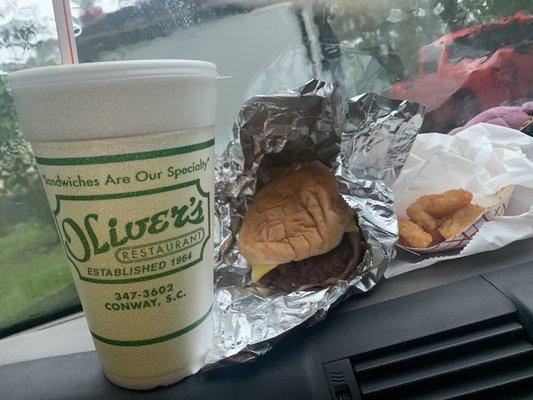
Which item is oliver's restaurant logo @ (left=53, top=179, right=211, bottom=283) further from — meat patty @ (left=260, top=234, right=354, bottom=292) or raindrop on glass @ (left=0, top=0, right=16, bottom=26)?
raindrop on glass @ (left=0, top=0, right=16, bottom=26)

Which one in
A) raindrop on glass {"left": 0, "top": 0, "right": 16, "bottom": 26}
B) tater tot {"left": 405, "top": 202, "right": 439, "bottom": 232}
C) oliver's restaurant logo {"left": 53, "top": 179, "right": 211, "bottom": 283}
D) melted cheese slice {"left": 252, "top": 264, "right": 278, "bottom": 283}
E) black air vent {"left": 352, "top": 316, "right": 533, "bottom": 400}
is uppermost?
raindrop on glass {"left": 0, "top": 0, "right": 16, "bottom": 26}

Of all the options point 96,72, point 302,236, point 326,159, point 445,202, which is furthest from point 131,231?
point 445,202

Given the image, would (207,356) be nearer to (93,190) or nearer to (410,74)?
(93,190)

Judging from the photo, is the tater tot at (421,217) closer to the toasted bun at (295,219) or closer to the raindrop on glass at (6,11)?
the toasted bun at (295,219)

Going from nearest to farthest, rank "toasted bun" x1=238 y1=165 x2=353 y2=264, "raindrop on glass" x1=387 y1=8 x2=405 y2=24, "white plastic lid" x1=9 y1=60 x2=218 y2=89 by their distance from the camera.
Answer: "white plastic lid" x1=9 y1=60 x2=218 y2=89, "toasted bun" x1=238 y1=165 x2=353 y2=264, "raindrop on glass" x1=387 y1=8 x2=405 y2=24

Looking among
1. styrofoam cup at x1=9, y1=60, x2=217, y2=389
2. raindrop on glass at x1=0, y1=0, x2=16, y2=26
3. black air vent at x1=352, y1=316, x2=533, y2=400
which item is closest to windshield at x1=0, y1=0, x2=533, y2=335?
raindrop on glass at x1=0, y1=0, x2=16, y2=26

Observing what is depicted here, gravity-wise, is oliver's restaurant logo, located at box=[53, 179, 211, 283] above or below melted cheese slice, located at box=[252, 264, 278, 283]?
above

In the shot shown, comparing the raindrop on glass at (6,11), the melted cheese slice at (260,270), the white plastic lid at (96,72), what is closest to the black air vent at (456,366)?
the melted cheese slice at (260,270)
